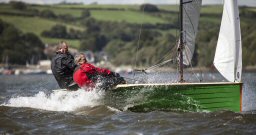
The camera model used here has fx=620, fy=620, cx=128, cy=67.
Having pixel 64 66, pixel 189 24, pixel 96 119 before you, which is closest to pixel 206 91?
pixel 189 24

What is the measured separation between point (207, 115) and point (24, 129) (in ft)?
17.7

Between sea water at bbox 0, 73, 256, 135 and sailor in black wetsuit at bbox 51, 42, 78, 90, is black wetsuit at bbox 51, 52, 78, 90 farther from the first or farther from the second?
sea water at bbox 0, 73, 256, 135

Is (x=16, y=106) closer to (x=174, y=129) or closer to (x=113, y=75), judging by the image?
(x=113, y=75)

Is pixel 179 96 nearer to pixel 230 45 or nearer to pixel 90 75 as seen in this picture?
pixel 230 45

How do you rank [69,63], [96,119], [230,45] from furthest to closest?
[69,63] → [230,45] → [96,119]

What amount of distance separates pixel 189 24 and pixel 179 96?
3164 millimetres

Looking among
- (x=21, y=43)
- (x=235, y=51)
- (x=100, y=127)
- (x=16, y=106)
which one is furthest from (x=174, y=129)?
(x=21, y=43)

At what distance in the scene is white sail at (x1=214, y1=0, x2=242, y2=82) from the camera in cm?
1981

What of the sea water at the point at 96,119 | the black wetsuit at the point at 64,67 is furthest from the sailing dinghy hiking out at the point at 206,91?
the black wetsuit at the point at 64,67

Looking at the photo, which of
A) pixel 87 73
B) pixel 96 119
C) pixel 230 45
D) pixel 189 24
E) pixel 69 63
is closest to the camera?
pixel 96 119

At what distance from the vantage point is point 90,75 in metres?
19.7

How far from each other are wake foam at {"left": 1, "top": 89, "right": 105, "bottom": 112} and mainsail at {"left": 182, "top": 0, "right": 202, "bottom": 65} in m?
3.46

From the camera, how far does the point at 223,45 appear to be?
66.0 feet

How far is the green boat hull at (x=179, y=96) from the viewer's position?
19094mm
